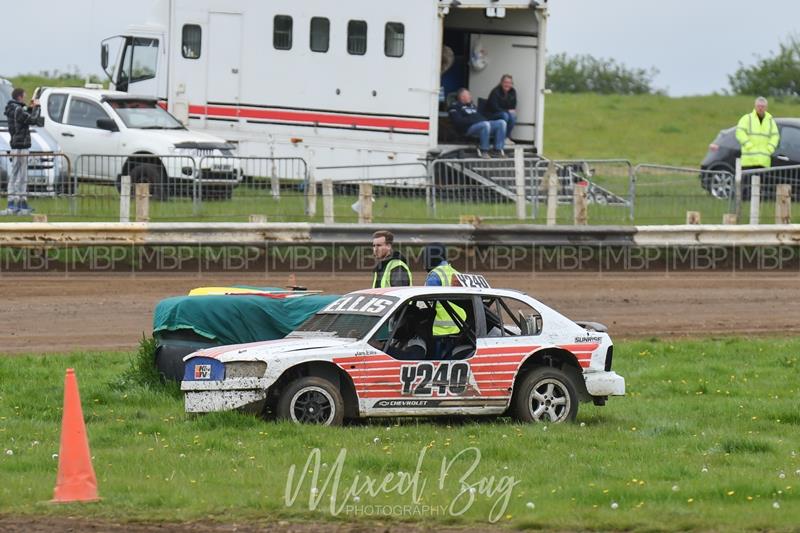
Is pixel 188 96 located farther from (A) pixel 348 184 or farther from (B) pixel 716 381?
(B) pixel 716 381

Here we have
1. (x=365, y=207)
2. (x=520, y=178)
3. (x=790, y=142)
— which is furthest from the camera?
(x=790, y=142)

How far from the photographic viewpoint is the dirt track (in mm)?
17250

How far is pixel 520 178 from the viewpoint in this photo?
24203 millimetres

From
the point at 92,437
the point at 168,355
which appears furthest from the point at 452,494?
the point at 168,355

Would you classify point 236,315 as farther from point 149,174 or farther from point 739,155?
point 739,155

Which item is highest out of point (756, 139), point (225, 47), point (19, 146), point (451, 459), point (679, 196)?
point (225, 47)

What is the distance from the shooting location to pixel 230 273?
67.3 feet

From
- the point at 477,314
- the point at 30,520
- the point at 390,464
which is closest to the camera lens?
the point at 30,520

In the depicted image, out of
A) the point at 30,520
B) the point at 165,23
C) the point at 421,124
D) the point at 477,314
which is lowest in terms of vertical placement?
the point at 30,520

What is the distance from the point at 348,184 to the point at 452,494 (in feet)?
46.1

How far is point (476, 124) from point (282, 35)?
3852 millimetres

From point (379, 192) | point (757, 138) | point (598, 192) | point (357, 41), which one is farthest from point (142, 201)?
point (757, 138)

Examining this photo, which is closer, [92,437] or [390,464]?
[390,464]

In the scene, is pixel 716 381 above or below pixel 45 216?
below
